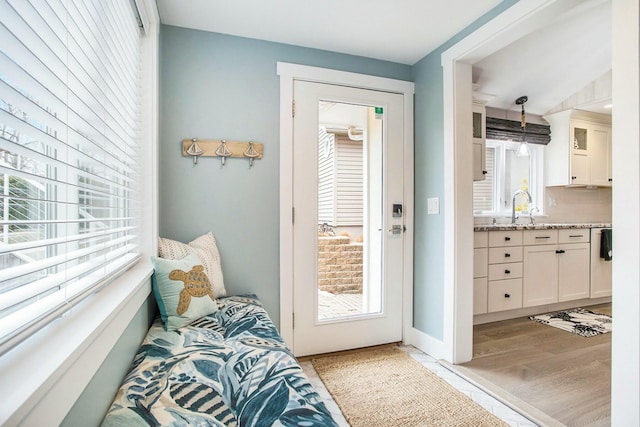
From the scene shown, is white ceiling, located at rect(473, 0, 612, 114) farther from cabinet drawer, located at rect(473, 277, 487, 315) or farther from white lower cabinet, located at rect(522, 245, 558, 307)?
cabinet drawer, located at rect(473, 277, 487, 315)

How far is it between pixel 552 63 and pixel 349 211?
255 centimetres

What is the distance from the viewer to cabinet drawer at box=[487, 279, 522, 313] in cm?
297

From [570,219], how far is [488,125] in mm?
1887

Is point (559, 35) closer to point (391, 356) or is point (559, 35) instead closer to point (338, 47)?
point (338, 47)

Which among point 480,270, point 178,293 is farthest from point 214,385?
point 480,270

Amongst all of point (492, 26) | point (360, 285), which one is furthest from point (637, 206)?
point (360, 285)

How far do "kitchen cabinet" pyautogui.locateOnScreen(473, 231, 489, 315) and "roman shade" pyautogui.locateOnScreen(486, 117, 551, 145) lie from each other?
1.39 meters

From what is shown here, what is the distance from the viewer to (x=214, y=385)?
103 centimetres

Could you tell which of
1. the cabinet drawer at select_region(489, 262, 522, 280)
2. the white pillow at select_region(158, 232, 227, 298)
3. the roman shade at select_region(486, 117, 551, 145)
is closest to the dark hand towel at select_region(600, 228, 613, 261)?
the roman shade at select_region(486, 117, 551, 145)

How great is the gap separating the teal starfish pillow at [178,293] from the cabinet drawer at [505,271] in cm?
255

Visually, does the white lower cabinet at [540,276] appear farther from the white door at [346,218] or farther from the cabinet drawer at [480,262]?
the white door at [346,218]

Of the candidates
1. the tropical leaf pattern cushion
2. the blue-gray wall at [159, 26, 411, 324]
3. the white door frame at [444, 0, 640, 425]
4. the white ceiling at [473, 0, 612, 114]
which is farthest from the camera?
the white ceiling at [473, 0, 612, 114]

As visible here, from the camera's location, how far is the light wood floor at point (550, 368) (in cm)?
175

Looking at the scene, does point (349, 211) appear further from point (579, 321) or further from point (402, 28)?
point (579, 321)
